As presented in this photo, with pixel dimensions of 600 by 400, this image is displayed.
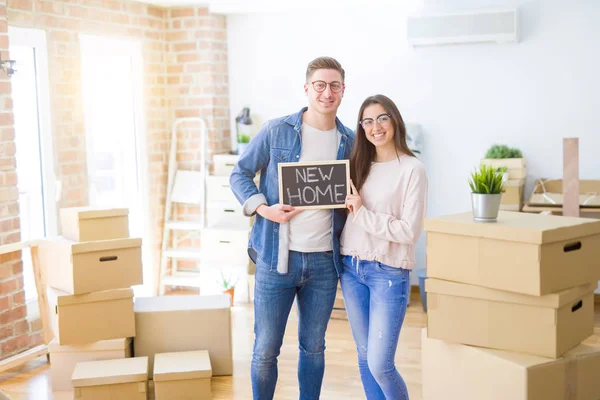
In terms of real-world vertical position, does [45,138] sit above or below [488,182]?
above

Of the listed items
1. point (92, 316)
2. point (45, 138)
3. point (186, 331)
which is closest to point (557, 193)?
point (186, 331)

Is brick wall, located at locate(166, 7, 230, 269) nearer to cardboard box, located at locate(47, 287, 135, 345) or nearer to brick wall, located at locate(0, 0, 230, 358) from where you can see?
brick wall, located at locate(0, 0, 230, 358)

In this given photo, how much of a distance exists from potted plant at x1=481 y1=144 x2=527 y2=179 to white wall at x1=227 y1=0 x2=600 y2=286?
166 millimetres

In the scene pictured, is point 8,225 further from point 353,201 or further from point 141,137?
point 353,201

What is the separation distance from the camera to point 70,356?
12.4 ft

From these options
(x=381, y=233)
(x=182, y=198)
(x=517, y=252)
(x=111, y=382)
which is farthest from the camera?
(x=182, y=198)

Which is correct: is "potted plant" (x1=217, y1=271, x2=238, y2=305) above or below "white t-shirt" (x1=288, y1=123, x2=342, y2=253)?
below

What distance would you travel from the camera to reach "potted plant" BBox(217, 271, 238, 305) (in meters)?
5.40

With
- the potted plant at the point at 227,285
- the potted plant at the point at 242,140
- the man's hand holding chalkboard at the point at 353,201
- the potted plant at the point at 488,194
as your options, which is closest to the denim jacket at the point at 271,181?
the man's hand holding chalkboard at the point at 353,201

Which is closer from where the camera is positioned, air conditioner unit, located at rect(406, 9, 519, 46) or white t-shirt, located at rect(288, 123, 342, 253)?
white t-shirt, located at rect(288, 123, 342, 253)

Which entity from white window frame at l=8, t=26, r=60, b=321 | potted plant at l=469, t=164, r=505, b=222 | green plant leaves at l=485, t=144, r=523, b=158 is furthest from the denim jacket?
green plant leaves at l=485, t=144, r=523, b=158

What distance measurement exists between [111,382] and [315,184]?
61.5 inches

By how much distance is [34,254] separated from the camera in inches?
159

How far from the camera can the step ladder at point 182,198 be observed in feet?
18.5
